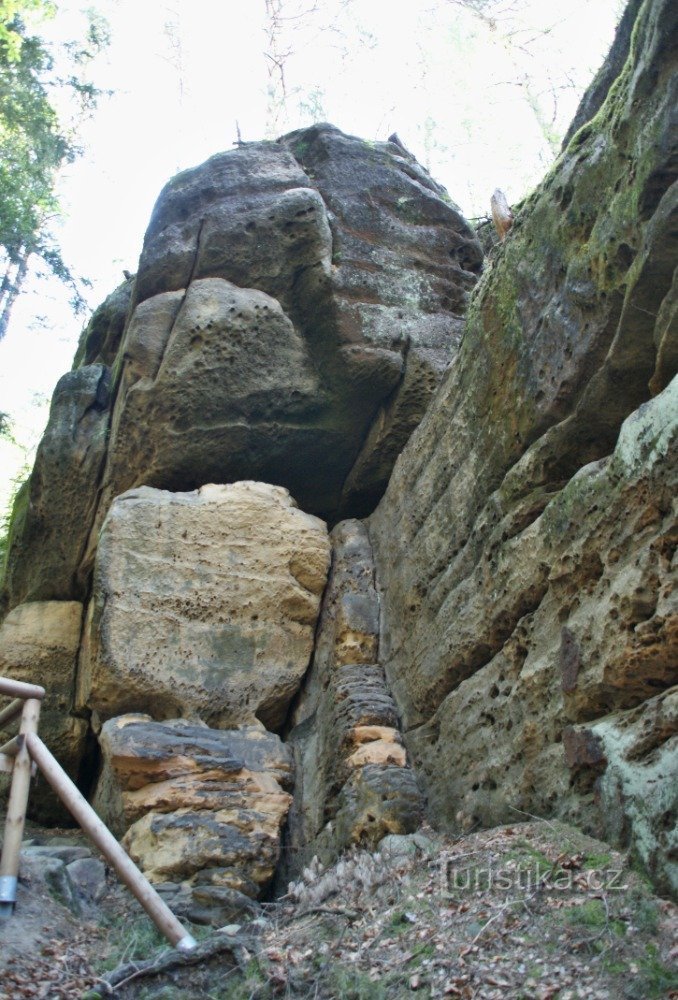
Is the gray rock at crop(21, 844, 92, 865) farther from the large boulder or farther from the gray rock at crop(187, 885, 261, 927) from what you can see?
the large boulder

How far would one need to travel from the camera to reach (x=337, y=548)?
27.7 ft

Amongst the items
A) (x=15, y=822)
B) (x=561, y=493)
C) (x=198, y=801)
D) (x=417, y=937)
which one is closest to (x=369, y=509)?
(x=198, y=801)

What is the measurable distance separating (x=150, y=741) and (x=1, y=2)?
1040 centimetres

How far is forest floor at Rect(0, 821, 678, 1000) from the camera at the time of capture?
324cm

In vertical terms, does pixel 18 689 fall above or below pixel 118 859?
above

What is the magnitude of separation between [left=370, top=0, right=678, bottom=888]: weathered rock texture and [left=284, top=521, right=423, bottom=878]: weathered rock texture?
9.1 inches

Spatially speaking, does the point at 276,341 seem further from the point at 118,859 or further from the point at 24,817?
the point at 118,859

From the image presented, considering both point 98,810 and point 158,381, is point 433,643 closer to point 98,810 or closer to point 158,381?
point 98,810

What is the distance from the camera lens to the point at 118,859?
4.70 metres

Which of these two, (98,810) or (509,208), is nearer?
(98,810)

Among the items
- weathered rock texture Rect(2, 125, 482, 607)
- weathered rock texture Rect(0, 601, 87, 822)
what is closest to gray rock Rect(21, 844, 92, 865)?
weathered rock texture Rect(0, 601, 87, 822)

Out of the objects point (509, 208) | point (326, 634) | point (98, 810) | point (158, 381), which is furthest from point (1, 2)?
point (98, 810)

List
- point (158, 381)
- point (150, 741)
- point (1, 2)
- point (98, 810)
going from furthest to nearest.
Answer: point (1, 2)
point (158, 381)
point (98, 810)
point (150, 741)

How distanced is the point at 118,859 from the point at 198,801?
1.82 metres
